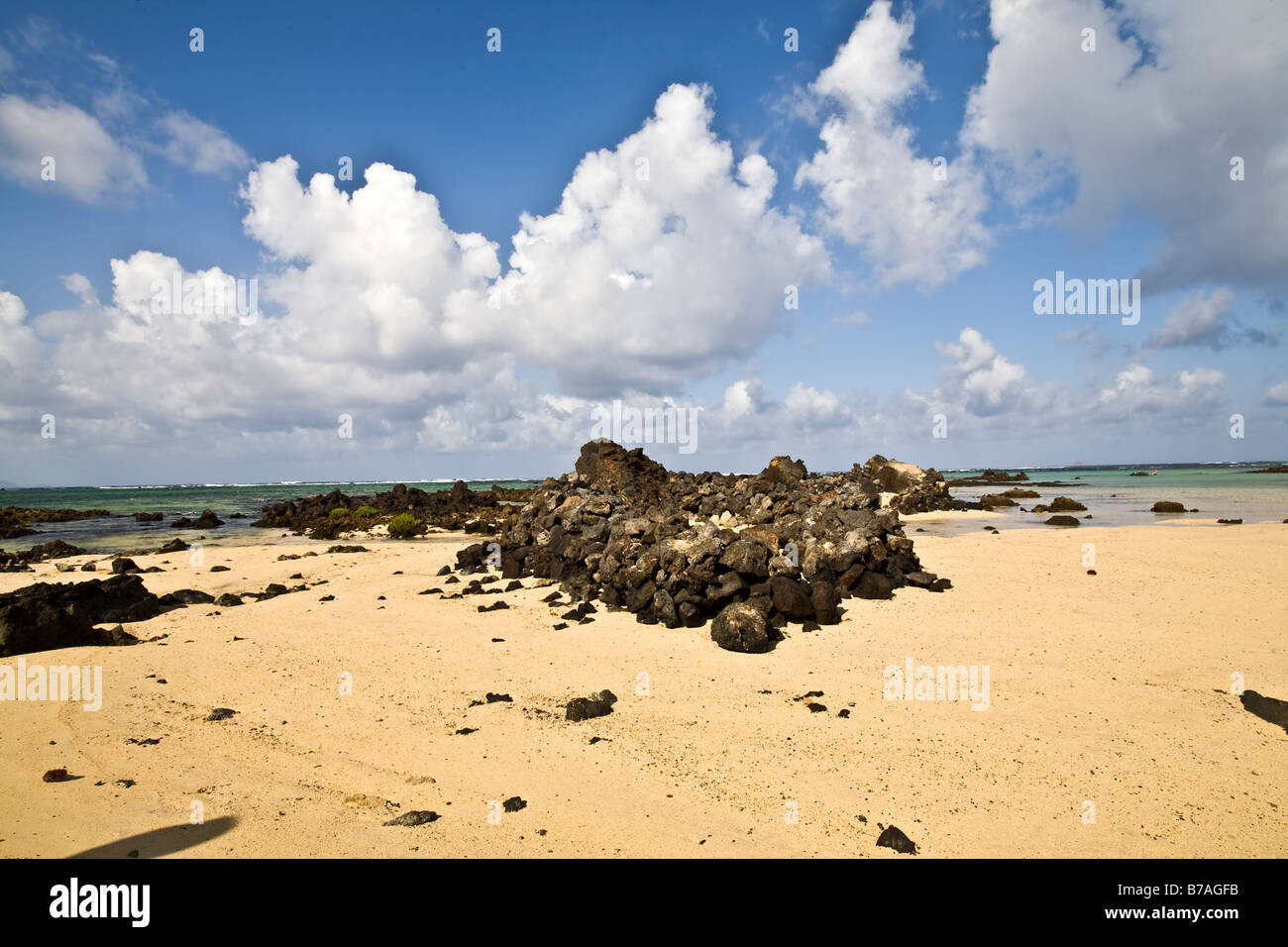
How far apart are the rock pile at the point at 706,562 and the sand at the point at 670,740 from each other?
2.21 feet

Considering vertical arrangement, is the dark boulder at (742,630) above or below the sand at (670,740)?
above

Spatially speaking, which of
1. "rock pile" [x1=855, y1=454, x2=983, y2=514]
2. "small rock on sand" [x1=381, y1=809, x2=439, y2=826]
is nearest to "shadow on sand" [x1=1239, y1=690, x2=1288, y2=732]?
"small rock on sand" [x1=381, y1=809, x2=439, y2=826]

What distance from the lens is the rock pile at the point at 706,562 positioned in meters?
12.6

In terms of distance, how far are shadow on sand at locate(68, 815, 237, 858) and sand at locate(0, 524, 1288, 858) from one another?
0.03 meters

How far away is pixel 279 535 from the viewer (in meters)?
34.2

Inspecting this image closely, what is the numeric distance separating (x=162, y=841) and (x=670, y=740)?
5.17 meters

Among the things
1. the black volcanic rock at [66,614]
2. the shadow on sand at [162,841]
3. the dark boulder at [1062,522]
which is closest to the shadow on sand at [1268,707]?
the shadow on sand at [162,841]

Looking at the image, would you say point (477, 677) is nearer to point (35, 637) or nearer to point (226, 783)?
point (226, 783)

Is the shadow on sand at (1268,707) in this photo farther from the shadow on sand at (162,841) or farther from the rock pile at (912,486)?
the rock pile at (912,486)

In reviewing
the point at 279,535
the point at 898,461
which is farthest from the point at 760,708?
the point at 898,461

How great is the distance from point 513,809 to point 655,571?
8466mm

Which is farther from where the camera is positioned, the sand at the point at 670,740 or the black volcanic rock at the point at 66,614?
the black volcanic rock at the point at 66,614

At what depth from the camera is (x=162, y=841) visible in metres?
5.18

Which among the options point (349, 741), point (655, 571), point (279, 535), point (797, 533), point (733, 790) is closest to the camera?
point (733, 790)
